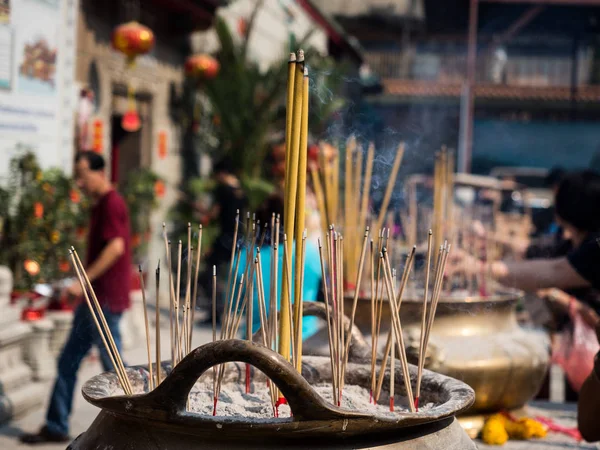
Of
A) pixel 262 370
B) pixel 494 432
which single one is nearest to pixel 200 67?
pixel 494 432

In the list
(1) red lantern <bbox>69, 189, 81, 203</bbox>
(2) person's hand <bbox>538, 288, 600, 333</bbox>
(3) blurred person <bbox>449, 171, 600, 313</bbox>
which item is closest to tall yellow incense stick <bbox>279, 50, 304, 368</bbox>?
(3) blurred person <bbox>449, 171, 600, 313</bbox>

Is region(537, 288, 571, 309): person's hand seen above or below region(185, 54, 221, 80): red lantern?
below

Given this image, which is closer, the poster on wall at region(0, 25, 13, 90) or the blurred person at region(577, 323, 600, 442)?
the blurred person at region(577, 323, 600, 442)

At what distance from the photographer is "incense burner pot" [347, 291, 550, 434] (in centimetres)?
249

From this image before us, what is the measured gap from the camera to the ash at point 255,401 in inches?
64.8

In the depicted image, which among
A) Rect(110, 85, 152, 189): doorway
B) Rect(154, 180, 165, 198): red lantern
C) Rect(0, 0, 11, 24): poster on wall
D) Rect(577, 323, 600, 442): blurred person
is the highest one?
Rect(0, 0, 11, 24): poster on wall

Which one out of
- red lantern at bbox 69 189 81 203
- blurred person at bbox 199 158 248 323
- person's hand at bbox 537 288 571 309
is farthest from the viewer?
blurred person at bbox 199 158 248 323

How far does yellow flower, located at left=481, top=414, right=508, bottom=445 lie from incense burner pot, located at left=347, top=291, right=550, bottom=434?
3 centimetres

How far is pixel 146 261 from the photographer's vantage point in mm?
7887

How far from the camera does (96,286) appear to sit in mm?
4090

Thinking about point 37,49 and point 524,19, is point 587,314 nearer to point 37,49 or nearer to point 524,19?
point 37,49

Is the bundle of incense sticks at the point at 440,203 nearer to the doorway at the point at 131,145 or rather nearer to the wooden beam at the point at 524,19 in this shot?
the doorway at the point at 131,145

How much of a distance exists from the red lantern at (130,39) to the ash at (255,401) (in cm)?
539

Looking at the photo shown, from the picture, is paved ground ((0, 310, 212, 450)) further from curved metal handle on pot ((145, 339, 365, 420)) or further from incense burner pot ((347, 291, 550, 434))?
curved metal handle on pot ((145, 339, 365, 420))
